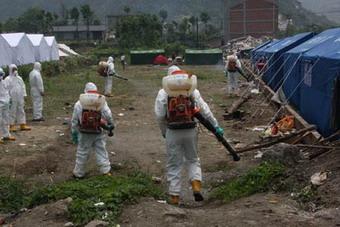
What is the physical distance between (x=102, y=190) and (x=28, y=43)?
27.9 m

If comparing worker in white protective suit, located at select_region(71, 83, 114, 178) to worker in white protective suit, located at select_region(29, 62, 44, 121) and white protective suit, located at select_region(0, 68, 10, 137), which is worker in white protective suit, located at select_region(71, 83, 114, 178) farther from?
worker in white protective suit, located at select_region(29, 62, 44, 121)

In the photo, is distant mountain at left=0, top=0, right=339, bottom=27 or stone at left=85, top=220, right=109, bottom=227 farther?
distant mountain at left=0, top=0, right=339, bottom=27

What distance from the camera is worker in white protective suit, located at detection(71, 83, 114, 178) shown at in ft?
27.6

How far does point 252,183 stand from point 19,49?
84.5 feet

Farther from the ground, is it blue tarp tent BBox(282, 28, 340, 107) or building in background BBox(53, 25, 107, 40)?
building in background BBox(53, 25, 107, 40)

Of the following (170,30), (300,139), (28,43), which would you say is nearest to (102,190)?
(300,139)

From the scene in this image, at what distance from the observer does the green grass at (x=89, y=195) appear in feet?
20.0

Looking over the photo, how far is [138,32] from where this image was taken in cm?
6256

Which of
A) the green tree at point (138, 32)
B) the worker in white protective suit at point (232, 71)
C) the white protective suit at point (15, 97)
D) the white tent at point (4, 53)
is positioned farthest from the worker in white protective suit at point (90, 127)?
the green tree at point (138, 32)

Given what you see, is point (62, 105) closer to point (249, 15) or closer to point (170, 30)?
point (170, 30)

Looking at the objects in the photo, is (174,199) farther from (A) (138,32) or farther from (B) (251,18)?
(B) (251,18)

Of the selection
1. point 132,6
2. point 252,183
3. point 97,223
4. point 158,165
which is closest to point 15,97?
point 158,165

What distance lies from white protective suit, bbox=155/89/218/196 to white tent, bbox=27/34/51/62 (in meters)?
30.1

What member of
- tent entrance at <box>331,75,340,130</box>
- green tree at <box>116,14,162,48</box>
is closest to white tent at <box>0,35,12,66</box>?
tent entrance at <box>331,75,340,130</box>
